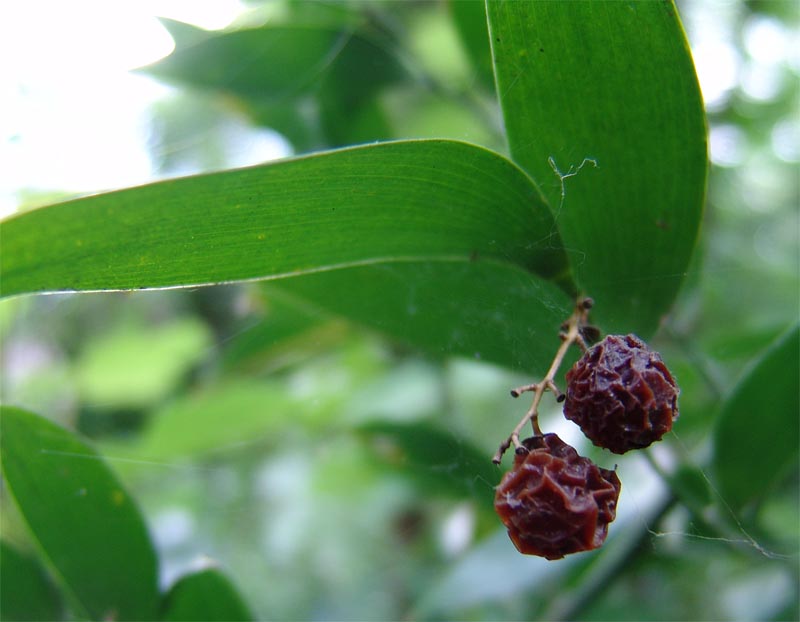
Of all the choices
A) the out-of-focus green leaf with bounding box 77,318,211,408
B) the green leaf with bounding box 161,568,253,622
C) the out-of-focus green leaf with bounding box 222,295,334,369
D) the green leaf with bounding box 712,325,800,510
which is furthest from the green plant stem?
the out-of-focus green leaf with bounding box 77,318,211,408

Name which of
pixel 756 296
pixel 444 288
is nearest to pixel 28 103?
pixel 444 288

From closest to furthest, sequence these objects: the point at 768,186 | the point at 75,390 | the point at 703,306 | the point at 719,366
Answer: the point at 719,366, the point at 703,306, the point at 75,390, the point at 768,186

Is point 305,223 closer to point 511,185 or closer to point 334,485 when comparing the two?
point 511,185

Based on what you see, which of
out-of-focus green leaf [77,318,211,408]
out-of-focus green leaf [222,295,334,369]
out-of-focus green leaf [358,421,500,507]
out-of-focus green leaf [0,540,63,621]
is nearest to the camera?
out-of-focus green leaf [0,540,63,621]

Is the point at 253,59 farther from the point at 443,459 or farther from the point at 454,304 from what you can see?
the point at 443,459

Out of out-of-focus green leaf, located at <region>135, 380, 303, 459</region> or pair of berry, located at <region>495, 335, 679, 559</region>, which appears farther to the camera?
out-of-focus green leaf, located at <region>135, 380, 303, 459</region>

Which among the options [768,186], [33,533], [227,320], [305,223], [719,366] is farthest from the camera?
[768,186]

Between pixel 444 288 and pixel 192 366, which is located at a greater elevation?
pixel 444 288

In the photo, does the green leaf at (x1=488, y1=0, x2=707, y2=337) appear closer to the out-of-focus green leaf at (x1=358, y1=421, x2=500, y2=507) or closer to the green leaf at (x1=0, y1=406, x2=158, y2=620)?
the out-of-focus green leaf at (x1=358, y1=421, x2=500, y2=507)
